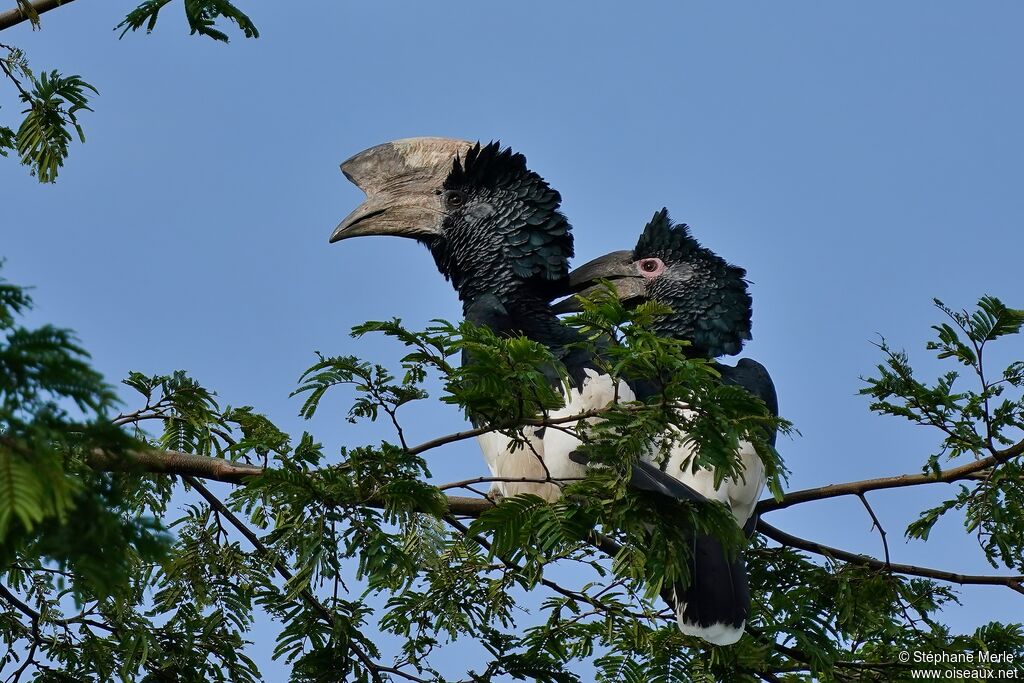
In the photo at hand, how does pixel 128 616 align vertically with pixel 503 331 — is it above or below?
below

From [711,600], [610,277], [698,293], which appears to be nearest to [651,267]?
[610,277]

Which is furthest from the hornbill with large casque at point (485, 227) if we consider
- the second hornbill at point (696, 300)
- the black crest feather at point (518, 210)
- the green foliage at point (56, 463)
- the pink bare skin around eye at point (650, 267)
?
the green foliage at point (56, 463)

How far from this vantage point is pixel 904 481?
434cm

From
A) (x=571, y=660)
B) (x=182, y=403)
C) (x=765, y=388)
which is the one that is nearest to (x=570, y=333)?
(x=765, y=388)

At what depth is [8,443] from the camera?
66.9 inches

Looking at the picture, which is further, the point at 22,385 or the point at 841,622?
the point at 841,622

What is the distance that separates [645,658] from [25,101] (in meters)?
2.86

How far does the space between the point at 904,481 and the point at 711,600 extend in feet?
3.25

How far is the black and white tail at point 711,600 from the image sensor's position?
12.5ft

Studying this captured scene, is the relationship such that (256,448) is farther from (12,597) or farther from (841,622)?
(841,622)

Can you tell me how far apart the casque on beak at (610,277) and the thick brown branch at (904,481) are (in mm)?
1370

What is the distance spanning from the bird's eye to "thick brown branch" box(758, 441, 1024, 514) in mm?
1397

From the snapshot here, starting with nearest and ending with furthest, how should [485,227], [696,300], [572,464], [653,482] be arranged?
[653,482] → [572,464] → [696,300] → [485,227]

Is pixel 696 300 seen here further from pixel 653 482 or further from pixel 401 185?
pixel 653 482
